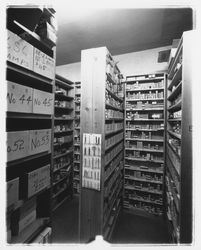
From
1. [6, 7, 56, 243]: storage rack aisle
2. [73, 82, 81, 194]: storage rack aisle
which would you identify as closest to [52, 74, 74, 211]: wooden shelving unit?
[73, 82, 81, 194]: storage rack aisle

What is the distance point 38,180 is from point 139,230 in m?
2.69

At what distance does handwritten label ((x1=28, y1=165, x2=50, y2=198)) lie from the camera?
2.90ft

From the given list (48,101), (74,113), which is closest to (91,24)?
(74,113)

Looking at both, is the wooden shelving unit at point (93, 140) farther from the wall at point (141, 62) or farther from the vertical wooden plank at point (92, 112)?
the wall at point (141, 62)

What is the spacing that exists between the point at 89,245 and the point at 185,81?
155 cm

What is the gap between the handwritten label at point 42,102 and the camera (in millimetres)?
916

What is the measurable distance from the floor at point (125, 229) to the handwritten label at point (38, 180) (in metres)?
2.04

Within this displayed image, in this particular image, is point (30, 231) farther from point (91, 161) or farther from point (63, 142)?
point (63, 142)

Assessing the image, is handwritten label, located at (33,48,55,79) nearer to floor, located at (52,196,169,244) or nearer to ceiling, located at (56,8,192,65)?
ceiling, located at (56,8,192,65)

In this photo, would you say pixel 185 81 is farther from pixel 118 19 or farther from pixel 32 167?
pixel 118 19

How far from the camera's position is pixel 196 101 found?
80 centimetres

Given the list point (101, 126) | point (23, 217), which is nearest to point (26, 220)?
point (23, 217)

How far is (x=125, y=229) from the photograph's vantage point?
110 inches

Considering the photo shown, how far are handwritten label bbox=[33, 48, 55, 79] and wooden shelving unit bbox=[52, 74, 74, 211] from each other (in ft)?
8.31
